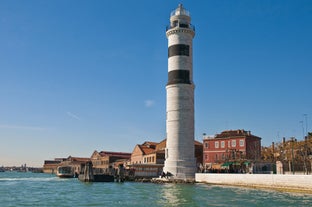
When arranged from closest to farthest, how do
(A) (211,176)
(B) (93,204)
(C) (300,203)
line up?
1. (C) (300,203)
2. (B) (93,204)
3. (A) (211,176)

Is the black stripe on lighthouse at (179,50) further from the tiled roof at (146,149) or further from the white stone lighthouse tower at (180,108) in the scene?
the tiled roof at (146,149)

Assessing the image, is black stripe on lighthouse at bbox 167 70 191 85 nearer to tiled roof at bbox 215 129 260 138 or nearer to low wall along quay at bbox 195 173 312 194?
low wall along quay at bbox 195 173 312 194

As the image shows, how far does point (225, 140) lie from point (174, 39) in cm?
1826

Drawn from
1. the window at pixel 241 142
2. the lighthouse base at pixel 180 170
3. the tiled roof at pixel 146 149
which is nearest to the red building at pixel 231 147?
the window at pixel 241 142

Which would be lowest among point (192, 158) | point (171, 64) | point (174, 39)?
point (192, 158)

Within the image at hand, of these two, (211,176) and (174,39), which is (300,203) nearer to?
(211,176)

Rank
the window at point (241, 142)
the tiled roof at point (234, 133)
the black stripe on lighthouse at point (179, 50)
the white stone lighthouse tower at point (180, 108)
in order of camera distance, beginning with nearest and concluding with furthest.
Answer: the white stone lighthouse tower at point (180, 108), the black stripe on lighthouse at point (179, 50), the window at point (241, 142), the tiled roof at point (234, 133)

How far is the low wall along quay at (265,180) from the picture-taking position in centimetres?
2911

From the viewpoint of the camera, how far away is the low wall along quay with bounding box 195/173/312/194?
29.1 m

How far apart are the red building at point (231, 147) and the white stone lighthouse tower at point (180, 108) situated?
8.83m

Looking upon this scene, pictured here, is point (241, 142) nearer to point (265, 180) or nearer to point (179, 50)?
point (179, 50)

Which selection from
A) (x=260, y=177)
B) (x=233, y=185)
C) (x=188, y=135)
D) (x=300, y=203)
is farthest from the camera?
(x=188, y=135)

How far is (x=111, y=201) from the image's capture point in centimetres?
2505

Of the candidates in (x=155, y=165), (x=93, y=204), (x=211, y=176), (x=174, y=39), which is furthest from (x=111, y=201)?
(x=155, y=165)
